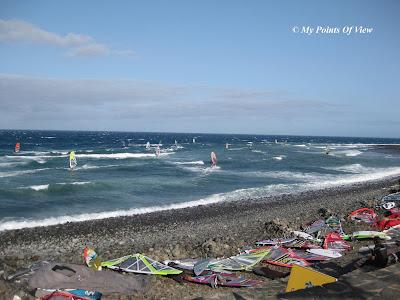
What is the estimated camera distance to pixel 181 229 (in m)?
17.8

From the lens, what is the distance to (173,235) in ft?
54.8

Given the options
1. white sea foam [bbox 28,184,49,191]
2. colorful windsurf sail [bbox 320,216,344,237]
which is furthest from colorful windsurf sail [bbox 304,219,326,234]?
white sea foam [bbox 28,184,49,191]

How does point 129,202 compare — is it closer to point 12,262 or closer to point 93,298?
point 12,262

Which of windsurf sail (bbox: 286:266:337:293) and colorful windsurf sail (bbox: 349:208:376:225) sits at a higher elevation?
windsurf sail (bbox: 286:266:337:293)

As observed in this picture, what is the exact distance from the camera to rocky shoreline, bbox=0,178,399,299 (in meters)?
12.0

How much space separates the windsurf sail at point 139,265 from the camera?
11234mm

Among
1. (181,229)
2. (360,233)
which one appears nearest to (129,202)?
(181,229)

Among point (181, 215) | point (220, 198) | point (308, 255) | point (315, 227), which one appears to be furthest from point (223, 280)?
point (220, 198)

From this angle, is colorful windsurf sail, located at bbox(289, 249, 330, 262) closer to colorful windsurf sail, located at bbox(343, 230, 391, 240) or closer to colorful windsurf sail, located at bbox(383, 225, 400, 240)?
colorful windsurf sail, located at bbox(343, 230, 391, 240)

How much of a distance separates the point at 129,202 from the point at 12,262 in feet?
40.9

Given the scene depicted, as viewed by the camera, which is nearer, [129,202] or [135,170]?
[129,202]

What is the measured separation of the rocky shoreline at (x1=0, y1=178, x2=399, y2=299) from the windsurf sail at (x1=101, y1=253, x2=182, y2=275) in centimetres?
39

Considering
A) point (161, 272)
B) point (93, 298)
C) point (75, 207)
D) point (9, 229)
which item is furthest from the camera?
point (75, 207)

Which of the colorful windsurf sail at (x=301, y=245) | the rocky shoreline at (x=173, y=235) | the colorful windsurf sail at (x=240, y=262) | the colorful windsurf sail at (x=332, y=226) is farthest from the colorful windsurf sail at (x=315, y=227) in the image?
the colorful windsurf sail at (x=240, y=262)
